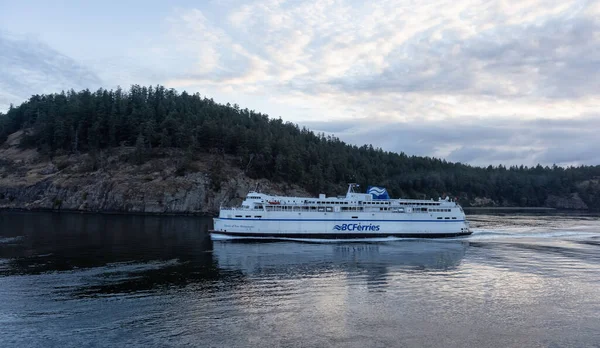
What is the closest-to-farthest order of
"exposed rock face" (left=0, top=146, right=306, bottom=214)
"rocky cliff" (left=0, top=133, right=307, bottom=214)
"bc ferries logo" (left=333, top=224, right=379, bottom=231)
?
"bc ferries logo" (left=333, top=224, right=379, bottom=231)
"exposed rock face" (left=0, top=146, right=306, bottom=214)
"rocky cliff" (left=0, top=133, right=307, bottom=214)

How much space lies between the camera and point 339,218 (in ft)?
255

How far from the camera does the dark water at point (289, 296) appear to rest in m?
27.2

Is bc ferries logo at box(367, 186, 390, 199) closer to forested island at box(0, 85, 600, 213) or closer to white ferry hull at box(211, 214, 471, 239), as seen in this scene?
white ferry hull at box(211, 214, 471, 239)

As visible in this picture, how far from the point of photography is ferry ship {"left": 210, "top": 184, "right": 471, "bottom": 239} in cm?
7488

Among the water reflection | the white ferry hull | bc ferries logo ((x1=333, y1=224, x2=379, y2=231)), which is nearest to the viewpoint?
the water reflection

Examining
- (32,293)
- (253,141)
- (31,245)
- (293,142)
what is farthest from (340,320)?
(293,142)

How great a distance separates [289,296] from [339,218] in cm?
4226

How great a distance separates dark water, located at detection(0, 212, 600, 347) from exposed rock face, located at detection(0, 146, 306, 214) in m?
65.0

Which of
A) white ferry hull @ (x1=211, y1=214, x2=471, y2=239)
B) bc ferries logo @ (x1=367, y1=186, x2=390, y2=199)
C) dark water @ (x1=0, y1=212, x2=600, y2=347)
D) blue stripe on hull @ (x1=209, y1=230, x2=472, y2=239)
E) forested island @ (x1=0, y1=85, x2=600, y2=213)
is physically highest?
forested island @ (x1=0, y1=85, x2=600, y2=213)

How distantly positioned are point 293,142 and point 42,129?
9614 centimetres

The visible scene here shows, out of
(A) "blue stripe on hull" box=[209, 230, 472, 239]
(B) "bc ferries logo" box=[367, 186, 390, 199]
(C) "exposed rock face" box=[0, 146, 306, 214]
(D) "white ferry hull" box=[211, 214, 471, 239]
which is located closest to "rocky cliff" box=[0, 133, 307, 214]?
(C) "exposed rock face" box=[0, 146, 306, 214]

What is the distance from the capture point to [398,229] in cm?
8031

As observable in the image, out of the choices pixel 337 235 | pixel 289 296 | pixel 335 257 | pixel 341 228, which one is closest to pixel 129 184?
pixel 337 235

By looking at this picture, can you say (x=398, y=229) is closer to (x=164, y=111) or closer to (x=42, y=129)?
(x=164, y=111)
